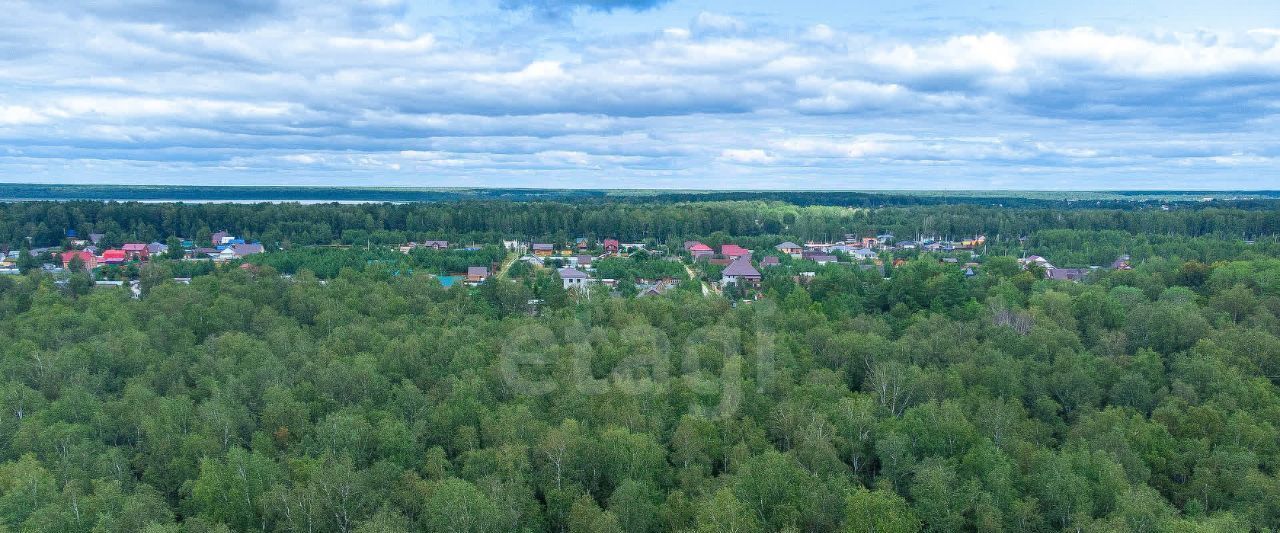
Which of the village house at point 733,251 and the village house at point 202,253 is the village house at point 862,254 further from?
the village house at point 202,253

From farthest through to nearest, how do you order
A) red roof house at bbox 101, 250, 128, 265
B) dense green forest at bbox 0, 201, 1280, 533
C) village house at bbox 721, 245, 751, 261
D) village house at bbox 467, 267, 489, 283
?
village house at bbox 721, 245, 751, 261
red roof house at bbox 101, 250, 128, 265
village house at bbox 467, 267, 489, 283
dense green forest at bbox 0, 201, 1280, 533

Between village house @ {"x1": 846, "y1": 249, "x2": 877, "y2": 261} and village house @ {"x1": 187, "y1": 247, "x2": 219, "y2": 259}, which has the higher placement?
village house @ {"x1": 187, "y1": 247, "x2": 219, "y2": 259}

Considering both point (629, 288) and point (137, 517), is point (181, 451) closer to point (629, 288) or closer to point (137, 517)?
point (137, 517)

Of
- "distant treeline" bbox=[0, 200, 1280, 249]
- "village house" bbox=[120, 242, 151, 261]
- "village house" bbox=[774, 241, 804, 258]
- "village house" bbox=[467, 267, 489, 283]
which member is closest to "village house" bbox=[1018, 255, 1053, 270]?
"distant treeline" bbox=[0, 200, 1280, 249]

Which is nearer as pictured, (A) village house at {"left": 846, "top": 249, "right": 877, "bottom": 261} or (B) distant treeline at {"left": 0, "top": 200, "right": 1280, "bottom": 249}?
(A) village house at {"left": 846, "top": 249, "right": 877, "bottom": 261}

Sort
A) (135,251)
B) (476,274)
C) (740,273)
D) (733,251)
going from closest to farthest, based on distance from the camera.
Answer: (740,273), (476,274), (135,251), (733,251)

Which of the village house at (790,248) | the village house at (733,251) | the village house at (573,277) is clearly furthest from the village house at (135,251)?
the village house at (790,248)

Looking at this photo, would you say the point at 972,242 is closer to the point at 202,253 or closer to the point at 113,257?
the point at 202,253

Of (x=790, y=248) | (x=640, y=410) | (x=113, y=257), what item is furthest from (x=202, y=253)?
(x=640, y=410)

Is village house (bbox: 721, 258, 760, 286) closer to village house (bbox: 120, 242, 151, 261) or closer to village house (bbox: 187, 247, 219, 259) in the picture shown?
village house (bbox: 187, 247, 219, 259)
